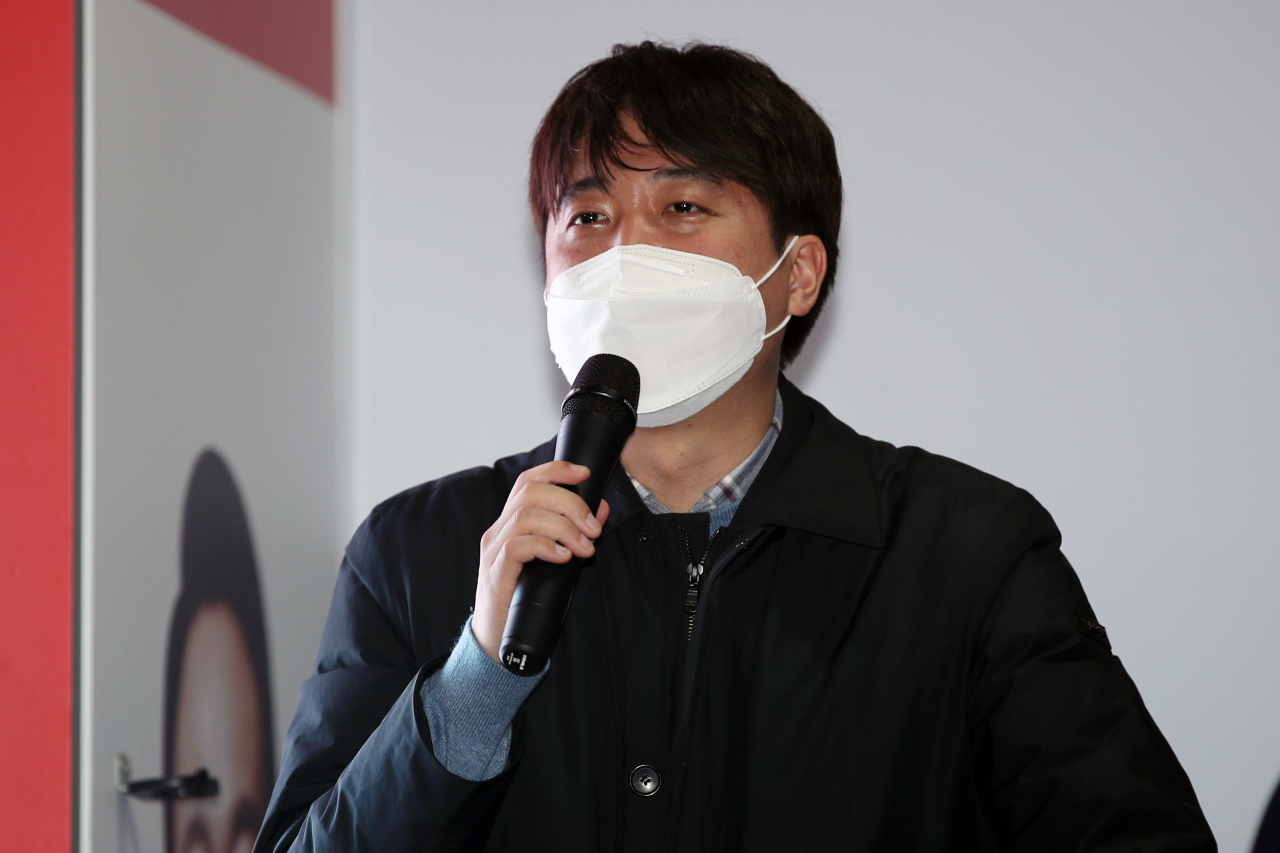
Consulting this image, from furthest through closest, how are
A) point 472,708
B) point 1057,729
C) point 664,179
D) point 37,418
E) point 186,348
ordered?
point 186,348
point 37,418
point 664,179
point 1057,729
point 472,708

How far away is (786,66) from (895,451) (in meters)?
1.22

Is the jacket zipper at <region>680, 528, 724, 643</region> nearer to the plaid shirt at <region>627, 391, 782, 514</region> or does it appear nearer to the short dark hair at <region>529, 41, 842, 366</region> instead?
the plaid shirt at <region>627, 391, 782, 514</region>

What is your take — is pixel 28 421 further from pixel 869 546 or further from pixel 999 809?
pixel 999 809

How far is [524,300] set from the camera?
2744 millimetres

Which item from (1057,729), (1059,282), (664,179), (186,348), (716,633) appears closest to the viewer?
(1057,729)

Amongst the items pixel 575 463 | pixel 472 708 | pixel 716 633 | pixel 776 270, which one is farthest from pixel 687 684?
pixel 776 270

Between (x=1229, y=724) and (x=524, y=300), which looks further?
(x=524, y=300)

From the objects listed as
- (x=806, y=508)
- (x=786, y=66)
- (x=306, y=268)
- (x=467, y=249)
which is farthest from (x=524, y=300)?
(x=806, y=508)

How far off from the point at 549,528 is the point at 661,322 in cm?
52

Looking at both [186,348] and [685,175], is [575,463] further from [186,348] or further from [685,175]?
[186,348]

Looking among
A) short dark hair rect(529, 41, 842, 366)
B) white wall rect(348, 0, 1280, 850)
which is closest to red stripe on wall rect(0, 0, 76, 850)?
short dark hair rect(529, 41, 842, 366)

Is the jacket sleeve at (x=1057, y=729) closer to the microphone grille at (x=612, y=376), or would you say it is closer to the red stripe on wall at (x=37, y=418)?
the microphone grille at (x=612, y=376)

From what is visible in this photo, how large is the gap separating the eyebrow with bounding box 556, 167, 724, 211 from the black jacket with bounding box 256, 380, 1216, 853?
1.37ft

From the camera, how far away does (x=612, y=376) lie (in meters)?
1.28
